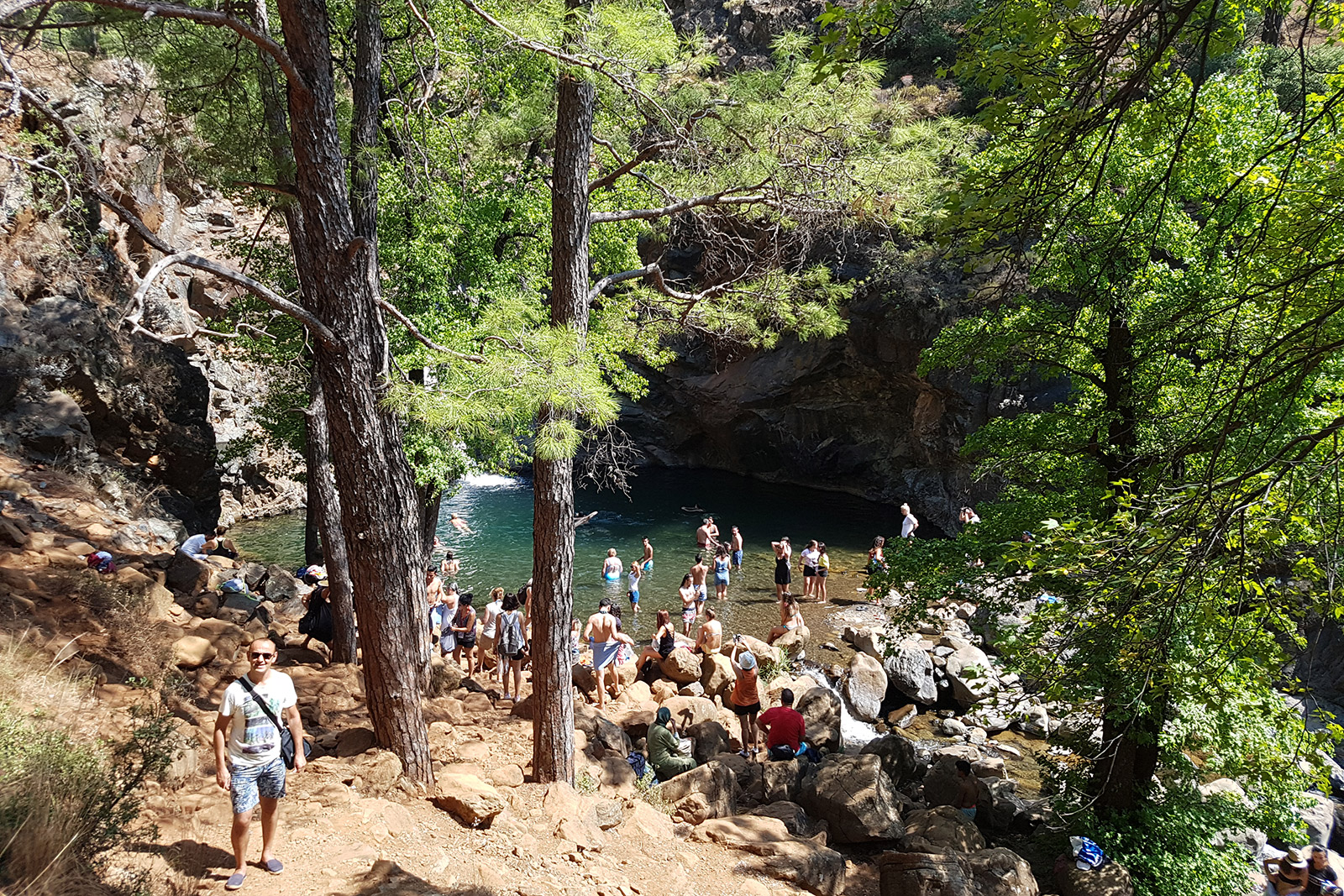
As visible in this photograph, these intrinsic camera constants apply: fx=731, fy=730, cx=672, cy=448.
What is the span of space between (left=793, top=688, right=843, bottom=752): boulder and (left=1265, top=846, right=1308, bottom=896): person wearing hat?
183 inches

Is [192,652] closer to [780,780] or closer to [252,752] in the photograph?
[252,752]

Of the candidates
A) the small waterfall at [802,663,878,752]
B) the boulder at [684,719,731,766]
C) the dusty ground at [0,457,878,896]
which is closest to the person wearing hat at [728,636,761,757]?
the boulder at [684,719,731,766]

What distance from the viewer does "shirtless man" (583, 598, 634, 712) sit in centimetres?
967

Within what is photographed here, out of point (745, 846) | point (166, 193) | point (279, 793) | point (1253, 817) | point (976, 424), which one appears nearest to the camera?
point (279, 793)

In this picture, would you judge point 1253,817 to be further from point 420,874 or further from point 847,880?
point 420,874

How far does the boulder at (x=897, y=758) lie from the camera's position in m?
9.18

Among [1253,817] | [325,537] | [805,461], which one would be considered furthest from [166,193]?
[1253,817]

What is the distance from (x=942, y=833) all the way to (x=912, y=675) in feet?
18.5

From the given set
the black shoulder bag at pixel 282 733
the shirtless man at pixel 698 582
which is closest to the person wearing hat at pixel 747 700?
the shirtless man at pixel 698 582

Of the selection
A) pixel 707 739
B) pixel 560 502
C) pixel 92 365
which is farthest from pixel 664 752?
pixel 92 365

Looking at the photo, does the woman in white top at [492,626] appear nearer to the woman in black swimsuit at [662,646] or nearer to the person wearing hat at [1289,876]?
the woman in black swimsuit at [662,646]

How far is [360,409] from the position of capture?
5.70 metres

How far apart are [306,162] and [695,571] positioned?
11.9 metres

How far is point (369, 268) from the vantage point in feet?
19.2
